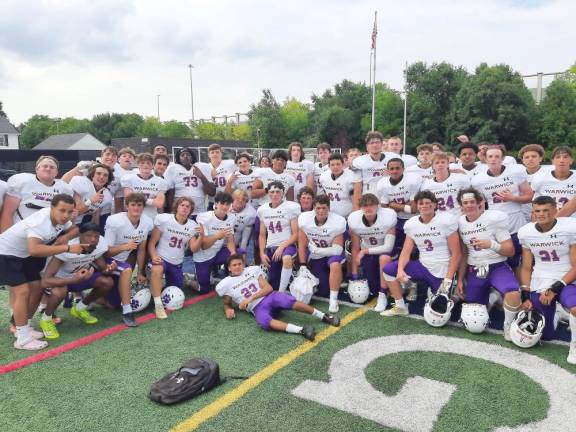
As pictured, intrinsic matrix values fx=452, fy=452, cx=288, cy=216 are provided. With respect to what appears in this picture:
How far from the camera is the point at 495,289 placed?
4965 mm

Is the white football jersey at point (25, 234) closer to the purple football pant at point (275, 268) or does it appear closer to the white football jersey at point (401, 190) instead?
the purple football pant at point (275, 268)

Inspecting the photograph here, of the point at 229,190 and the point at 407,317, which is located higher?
the point at 229,190

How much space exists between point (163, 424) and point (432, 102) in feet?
143

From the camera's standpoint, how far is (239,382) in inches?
149

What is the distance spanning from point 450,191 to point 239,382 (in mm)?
3549

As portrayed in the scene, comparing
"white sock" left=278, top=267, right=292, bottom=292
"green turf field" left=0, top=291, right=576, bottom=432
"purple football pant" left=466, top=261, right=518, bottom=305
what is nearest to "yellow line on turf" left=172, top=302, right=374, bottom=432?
"green turf field" left=0, top=291, right=576, bottom=432

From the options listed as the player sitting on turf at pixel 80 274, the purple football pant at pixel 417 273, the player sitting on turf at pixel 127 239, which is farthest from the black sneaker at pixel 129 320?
the purple football pant at pixel 417 273

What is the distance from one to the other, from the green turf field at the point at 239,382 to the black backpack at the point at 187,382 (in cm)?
7

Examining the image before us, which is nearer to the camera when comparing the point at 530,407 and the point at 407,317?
the point at 530,407

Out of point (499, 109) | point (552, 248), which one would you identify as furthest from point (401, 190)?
point (499, 109)

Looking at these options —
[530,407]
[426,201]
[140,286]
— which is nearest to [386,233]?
[426,201]

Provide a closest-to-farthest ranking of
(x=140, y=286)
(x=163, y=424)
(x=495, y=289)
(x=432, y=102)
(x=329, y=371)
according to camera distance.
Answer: (x=163, y=424) < (x=329, y=371) < (x=495, y=289) < (x=140, y=286) < (x=432, y=102)

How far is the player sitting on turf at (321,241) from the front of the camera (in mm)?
5781

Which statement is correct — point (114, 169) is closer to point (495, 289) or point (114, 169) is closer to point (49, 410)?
point (49, 410)
